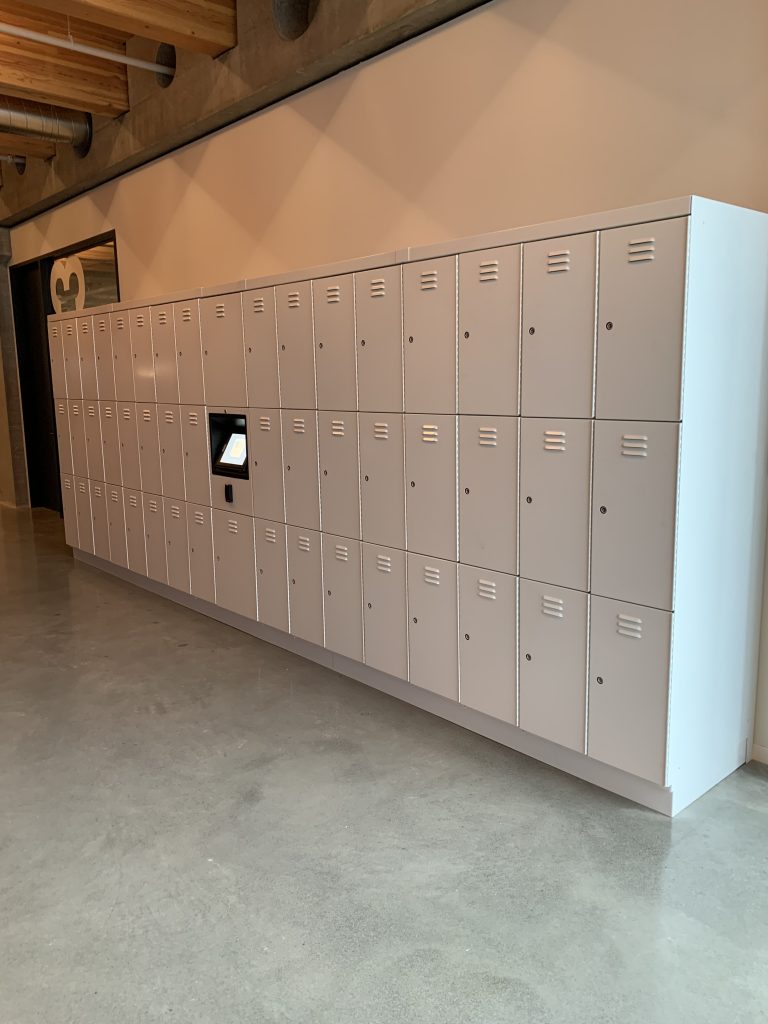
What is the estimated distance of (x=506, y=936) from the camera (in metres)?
2.36

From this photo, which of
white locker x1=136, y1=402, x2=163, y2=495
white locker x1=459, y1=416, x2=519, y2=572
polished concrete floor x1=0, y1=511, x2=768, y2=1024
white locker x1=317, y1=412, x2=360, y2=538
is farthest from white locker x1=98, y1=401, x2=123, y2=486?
white locker x1=459, y1=416, x2=519, y2=572

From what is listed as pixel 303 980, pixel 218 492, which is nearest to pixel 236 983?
pixel 303 980

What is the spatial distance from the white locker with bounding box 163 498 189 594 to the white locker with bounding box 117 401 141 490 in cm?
53

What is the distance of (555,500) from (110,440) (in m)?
4.49

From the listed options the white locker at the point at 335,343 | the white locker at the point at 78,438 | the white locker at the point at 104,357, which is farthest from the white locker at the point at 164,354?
the white locker at the point at 335,343

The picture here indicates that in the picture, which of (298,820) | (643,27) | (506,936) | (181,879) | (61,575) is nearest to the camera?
(506,936)

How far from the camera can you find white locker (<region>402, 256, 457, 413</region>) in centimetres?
347

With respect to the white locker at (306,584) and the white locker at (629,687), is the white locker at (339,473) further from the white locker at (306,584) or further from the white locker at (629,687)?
the white locker at (629,687)

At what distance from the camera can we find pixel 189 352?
17.3 feet

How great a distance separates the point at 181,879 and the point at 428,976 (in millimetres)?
950

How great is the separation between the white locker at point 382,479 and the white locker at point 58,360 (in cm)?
419

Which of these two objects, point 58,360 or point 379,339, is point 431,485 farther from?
point 58,360

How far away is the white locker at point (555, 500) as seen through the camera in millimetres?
3033

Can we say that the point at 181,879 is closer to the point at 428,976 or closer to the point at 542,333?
the point at 428,976
